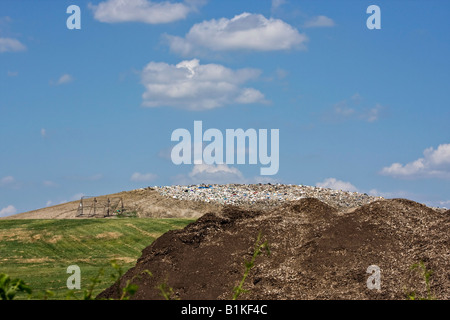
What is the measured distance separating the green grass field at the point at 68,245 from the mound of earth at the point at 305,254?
5068mm

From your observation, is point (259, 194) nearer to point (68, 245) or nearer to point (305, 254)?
point (68, 245)

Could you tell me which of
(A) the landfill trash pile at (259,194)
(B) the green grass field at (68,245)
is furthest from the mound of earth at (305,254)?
(A) the landfill trash pile at (259,194)

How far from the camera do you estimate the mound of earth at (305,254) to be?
34.2 ft

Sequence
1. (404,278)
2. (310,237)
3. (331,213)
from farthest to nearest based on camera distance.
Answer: (331,213) < (310,237) < (404,278)

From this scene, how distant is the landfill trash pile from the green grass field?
8.27m

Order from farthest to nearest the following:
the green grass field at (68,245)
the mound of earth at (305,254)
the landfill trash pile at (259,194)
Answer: the landfill trash pile at (259,194) < the green grass field at (68,245) < the mound of earth at (305,254)

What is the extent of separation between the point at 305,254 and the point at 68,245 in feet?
50.1

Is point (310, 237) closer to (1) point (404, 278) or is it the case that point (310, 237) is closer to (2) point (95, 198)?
(1) point (404, 278)

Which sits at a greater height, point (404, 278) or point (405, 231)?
point (405, 231)

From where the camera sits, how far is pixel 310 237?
12.3 meters

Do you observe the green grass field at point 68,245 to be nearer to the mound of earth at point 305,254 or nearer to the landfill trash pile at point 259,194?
the mound of earth at point 305,254

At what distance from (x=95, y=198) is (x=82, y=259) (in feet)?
52.8

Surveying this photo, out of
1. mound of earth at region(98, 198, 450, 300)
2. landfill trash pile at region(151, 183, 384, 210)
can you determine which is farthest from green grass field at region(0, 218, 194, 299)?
landfill trash pile at region(151, 183, 384, 210)
